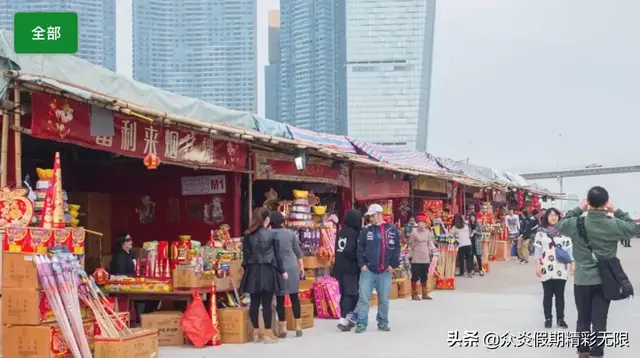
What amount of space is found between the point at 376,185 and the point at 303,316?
6.17 m

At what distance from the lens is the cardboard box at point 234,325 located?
8.30 metres

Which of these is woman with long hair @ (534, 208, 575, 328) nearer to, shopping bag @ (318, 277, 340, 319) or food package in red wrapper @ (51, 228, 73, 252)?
shopping bag @ (318, 277, 340, 319)

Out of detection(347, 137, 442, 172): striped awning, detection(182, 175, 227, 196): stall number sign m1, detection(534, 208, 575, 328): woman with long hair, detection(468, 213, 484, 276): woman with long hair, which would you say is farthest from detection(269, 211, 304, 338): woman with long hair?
detection(468, 213, 484, 276): woman with long hair

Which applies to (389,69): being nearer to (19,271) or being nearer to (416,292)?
(416,292)

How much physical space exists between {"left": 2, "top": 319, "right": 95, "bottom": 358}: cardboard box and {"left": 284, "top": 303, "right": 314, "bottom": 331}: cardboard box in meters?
3.26

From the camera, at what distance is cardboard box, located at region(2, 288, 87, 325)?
6184 millimetres

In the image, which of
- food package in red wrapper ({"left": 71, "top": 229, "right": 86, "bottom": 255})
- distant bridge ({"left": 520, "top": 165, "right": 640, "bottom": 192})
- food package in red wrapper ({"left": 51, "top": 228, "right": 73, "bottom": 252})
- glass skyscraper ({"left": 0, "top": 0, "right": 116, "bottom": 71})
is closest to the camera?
food package in red wrapper ({"left": 51, "top": 228, "right": 73, "bottom": 252})

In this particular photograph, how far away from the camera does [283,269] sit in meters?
8.38

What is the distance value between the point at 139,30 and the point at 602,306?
4780cm

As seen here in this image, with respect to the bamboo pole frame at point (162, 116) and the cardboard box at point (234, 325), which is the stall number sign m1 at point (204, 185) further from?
the cardboard box at point (234, 325)

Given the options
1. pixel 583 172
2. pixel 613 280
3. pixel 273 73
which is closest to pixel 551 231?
pixel 613 280

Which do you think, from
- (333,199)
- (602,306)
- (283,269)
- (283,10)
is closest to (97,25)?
(333,199)

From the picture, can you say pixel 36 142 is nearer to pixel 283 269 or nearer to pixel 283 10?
pixel 283 269

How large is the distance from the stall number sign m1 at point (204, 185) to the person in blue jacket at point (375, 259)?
269 cm
